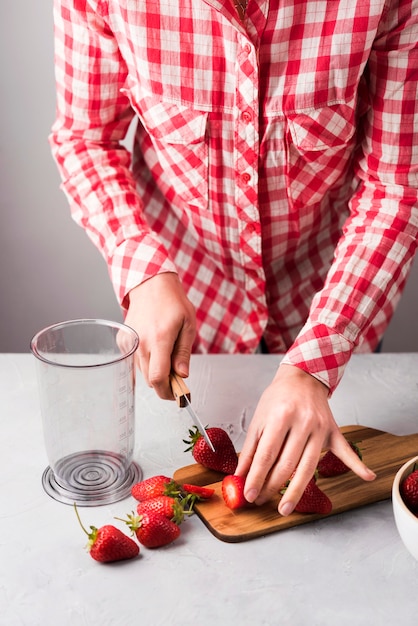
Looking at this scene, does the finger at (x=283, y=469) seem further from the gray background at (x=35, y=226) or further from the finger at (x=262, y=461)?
the gray background at (x=35, y=226)

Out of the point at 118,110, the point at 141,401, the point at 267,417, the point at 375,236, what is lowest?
the point at 141,401

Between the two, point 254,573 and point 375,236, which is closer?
point 254,573

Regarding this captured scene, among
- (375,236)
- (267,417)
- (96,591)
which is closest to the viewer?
(96,591)

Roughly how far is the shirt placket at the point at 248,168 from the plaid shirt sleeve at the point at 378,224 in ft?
0.51

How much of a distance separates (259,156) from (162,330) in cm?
32

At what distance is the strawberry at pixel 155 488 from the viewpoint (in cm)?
94

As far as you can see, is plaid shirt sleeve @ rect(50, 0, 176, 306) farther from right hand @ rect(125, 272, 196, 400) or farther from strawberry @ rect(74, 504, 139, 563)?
strawberry @ rect(74, 504, 139, 563)

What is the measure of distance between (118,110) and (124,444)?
0.57 meters

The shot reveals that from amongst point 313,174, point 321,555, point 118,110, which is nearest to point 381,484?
point 321,555

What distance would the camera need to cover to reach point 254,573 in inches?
32.8

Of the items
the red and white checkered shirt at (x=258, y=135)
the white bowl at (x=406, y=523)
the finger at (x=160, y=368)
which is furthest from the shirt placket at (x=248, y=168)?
the white bowl at (x=406, y=523)

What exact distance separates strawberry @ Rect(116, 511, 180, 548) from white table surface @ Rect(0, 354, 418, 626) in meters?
0.01

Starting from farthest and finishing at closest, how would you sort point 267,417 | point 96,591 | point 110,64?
point 110,64 < point 267,417 < point 96,591

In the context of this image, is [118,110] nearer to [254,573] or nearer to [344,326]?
[344,326]
